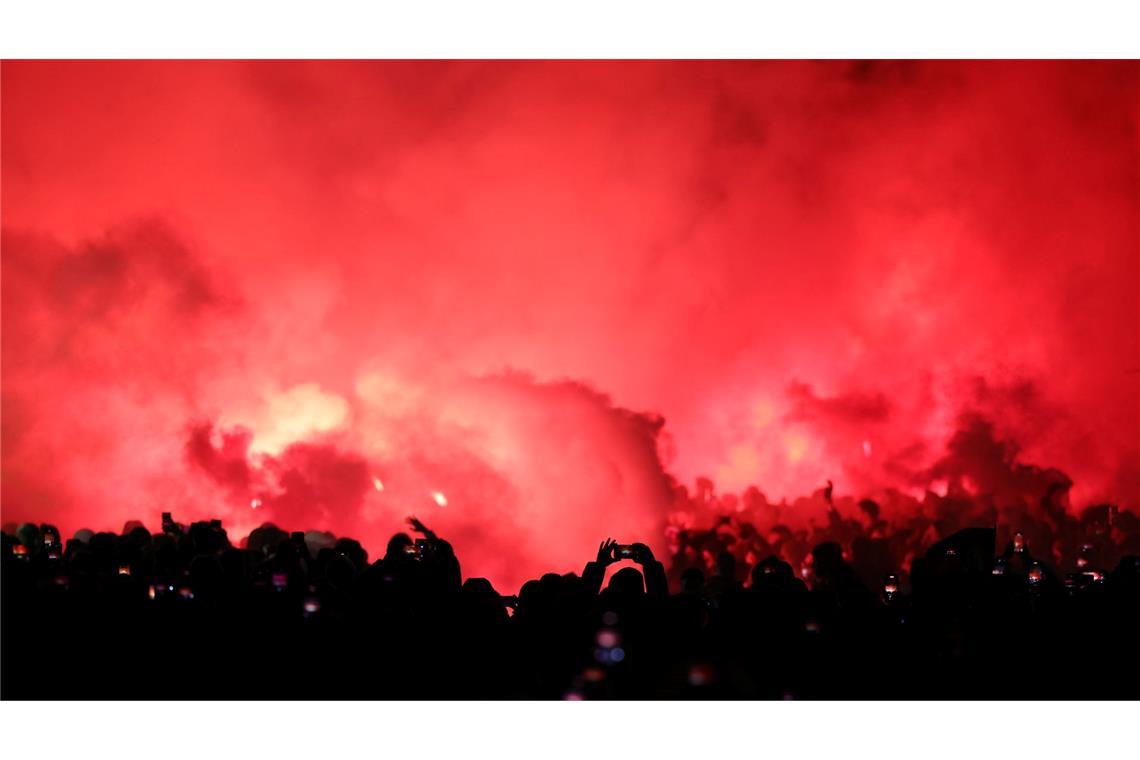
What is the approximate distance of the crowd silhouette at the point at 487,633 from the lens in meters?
2.39

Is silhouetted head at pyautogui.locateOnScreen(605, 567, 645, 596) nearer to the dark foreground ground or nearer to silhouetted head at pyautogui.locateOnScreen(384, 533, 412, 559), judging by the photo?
the dark foreground ground

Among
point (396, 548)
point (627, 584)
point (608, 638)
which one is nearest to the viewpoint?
point (608, 638)

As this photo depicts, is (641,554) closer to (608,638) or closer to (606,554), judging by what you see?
(606,554)

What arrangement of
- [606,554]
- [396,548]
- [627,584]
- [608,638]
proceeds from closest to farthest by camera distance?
[608,638], [627,584], [396,548], [606,554]

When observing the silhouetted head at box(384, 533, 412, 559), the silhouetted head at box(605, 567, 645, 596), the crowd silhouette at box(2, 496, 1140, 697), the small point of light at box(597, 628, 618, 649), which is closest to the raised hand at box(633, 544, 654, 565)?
the crowd silhouette at box(2, 496, 1140, 697)

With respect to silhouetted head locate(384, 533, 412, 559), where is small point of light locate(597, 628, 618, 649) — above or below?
below

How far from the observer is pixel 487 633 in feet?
8.23

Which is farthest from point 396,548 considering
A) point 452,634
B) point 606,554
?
point 606,554

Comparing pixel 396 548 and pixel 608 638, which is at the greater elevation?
pixel 396 548

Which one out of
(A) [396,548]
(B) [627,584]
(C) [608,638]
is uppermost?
(A) [396,548]

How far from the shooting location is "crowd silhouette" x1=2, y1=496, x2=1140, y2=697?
94.2 inches

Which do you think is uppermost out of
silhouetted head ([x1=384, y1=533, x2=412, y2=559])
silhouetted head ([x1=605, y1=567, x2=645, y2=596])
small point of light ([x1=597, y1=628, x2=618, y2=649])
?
silhouetted head ([x1=384, y1=533, x2=412, y2=559])

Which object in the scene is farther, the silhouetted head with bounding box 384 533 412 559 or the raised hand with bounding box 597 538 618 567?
the raised hand with bounding box 597 538 618 567

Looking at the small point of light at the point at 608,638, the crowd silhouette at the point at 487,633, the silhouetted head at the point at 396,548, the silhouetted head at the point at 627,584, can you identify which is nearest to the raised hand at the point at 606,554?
the crowd silhouette at the point at 487,633
